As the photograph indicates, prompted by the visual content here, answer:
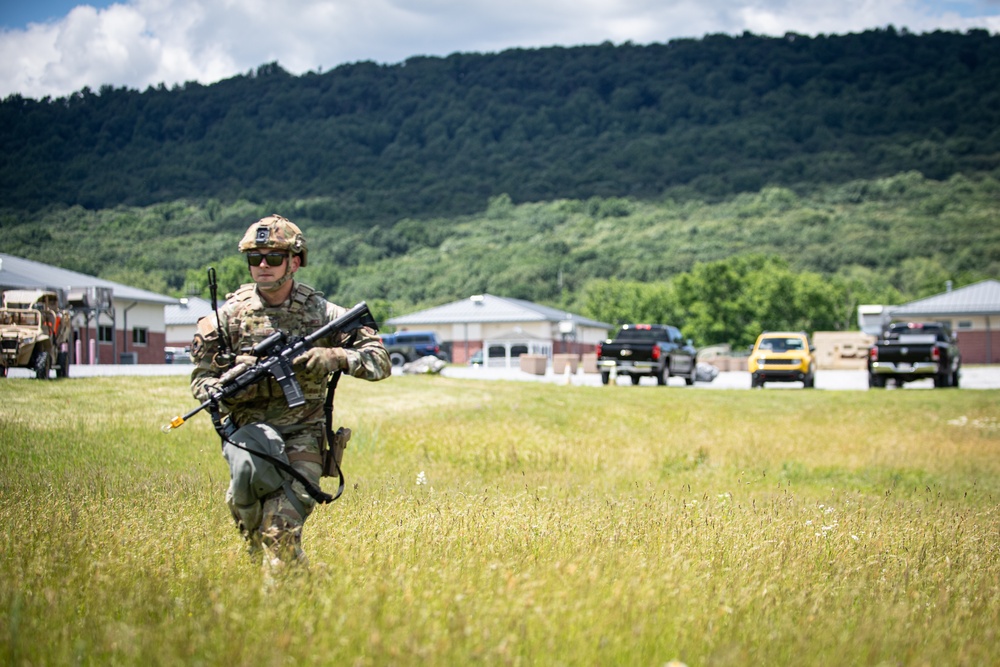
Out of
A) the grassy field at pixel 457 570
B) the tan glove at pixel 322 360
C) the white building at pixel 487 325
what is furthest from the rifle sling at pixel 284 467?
the white building at pixel 487 325

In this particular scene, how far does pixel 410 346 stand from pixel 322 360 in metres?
43.1

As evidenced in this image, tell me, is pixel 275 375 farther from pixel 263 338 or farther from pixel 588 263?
pixel 588 263

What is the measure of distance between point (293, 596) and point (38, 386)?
326 inches

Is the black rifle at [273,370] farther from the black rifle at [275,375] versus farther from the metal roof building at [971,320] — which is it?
the metal roof building at [971,320]

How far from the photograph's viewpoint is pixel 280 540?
5480mm

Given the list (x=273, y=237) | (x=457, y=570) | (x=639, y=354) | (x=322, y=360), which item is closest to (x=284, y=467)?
(x=322, y=360)

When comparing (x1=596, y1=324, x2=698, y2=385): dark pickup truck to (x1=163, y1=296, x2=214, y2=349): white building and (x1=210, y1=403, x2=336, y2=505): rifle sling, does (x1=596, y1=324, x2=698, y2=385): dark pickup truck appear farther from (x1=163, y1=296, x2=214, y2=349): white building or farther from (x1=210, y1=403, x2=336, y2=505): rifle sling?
(x1=210, y1=403, x2=336, y2=505): rifle sling

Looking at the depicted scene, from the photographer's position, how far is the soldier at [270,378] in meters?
5.72

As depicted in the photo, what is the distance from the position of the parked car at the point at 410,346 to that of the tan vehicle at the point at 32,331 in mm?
30487

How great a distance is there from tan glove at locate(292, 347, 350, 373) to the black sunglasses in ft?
1.98

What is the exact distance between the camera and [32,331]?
12.3 meters

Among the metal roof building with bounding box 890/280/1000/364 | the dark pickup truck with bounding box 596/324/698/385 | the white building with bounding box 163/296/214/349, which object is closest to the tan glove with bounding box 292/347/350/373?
the dark pickup truck with bounding box 596/324/698/385

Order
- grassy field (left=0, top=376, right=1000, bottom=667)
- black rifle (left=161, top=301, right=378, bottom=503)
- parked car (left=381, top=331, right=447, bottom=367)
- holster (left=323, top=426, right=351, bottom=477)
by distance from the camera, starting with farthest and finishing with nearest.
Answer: parked car (left=381, top=331, right=447, bottom=367)
holster (left=323, top=426, right=351, bottom=477)
black rifle (left=161, top=301, right=378, bottom=503)
grassy field (left=0, top=376, right=1000, bottom=667)

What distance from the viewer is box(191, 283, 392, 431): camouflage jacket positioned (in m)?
6.00
